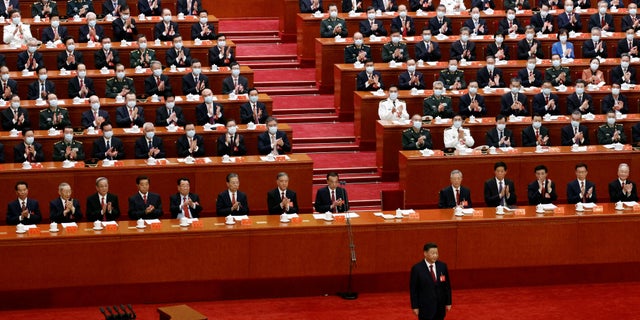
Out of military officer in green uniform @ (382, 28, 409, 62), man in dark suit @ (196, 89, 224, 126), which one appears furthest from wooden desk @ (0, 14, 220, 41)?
man in dark suit @ (196, 89, 224, 126)

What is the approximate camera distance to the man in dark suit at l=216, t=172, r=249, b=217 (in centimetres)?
1384

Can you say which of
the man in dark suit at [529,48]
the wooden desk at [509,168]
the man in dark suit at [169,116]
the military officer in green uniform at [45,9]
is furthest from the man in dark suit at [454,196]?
the military officer in green uniform at [45,9]

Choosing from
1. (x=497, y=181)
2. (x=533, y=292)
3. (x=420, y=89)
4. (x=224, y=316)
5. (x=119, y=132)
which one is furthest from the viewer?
(x=420, y=89)

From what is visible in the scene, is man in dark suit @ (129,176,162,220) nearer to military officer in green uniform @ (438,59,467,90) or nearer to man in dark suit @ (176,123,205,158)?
man in dark suit @ (176,123,205,158)

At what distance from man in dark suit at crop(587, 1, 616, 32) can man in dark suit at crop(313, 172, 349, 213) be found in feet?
25.9

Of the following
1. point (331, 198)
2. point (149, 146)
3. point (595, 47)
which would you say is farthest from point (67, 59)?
point (595, 47)

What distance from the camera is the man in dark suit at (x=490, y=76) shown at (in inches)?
716

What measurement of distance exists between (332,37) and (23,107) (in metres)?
5.27

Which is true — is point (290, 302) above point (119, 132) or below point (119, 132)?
below

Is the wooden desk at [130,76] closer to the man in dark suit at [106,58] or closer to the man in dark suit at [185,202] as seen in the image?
the man in dark suit at [106,58]

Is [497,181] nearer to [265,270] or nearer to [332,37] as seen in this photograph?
[265,270]

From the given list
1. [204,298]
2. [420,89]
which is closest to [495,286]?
[204,298]

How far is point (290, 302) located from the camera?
1317 cm

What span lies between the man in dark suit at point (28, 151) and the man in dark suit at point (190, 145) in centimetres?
175
